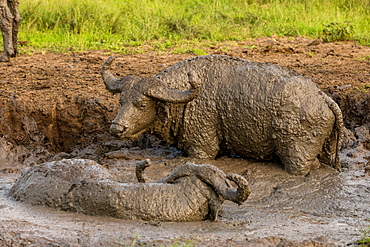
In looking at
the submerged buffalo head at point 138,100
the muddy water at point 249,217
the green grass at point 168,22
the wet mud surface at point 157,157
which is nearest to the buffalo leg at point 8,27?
the wet mud surface at point 157,157

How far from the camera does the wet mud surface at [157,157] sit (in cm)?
462

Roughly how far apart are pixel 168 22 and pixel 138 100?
6300mm

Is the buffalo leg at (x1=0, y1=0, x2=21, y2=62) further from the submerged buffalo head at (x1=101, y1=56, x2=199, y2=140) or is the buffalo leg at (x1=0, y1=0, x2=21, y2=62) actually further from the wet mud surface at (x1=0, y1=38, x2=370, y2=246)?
the submerged buffalo head at (x1=101, y1=56, x2=199, y2=140)

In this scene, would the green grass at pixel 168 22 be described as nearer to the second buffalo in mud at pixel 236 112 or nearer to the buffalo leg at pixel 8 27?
the buffalo leg at pixel 8 27

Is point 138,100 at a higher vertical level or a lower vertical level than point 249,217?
higher

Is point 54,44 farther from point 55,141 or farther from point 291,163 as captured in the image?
point 291,163

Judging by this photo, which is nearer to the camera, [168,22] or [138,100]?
[138,100]

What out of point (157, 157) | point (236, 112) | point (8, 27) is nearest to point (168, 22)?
point (8, 27)

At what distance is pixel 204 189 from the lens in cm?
511

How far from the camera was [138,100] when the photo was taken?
21.3ft

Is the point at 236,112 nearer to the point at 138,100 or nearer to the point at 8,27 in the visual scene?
the point at 138,100

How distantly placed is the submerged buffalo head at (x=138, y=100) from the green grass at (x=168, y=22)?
14.8 feet

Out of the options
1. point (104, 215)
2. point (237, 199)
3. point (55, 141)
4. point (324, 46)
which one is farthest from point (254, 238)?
point (324, 46)

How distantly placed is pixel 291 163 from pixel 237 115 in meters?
0.79
